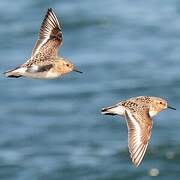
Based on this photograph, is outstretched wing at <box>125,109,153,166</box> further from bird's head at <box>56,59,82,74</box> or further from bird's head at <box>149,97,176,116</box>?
bird's head at <box>56,59,82,74</box>

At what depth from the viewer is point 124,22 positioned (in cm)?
5553

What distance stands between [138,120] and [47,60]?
1638 millimetres

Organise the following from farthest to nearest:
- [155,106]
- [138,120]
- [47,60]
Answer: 1. [155,106]
2. [47,60]
3. [138,120]

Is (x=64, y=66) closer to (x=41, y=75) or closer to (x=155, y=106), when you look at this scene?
(x=41, y=75)

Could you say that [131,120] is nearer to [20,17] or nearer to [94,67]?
[94,67]

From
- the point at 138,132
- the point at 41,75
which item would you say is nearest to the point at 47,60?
the point at 41,75

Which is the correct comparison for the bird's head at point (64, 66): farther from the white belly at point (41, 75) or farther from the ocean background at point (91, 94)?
the ocean background at point (91, 94)

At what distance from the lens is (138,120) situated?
10.4 meters

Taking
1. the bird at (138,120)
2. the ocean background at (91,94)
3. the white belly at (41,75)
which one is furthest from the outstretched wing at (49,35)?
the ocean background at (91,94)

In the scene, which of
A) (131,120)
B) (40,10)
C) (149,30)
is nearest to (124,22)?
(149,30)

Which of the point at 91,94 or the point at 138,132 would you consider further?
the point at 91,94

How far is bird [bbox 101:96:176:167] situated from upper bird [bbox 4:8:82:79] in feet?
2.83

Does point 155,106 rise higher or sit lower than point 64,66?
lower

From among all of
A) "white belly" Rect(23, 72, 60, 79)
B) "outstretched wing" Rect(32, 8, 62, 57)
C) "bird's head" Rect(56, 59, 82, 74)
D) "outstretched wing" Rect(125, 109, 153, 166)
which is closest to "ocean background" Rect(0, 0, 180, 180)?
"outstretched wing" Rect(32, 8, 62, 57)
